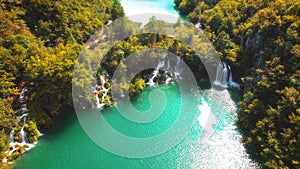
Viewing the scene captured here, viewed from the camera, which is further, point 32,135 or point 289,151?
point 32,135

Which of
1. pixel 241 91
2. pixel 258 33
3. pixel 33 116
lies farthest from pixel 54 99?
pixel 258 33

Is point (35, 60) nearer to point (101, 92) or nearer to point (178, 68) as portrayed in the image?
point (101, 92)

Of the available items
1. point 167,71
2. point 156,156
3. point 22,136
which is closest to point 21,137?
point 22,136

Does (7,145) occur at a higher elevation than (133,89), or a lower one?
lower

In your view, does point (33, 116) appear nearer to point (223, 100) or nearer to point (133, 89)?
point (133, 89)

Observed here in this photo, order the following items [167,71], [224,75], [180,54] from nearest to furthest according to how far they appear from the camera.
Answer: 1. [224,75]
2. [167,71]
3. [180,54]

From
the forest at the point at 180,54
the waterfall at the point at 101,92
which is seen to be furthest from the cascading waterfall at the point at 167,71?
the waterfall at the point at 101,92
